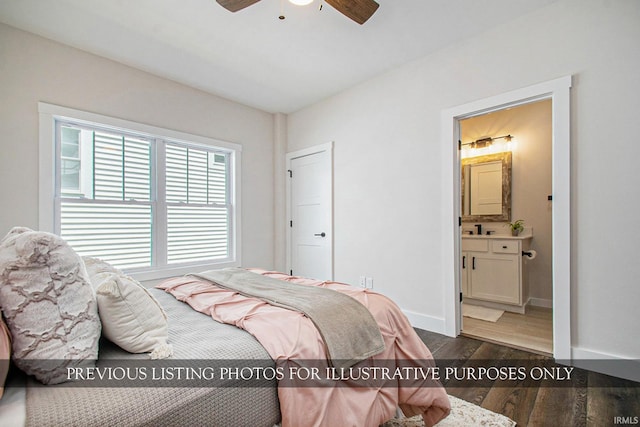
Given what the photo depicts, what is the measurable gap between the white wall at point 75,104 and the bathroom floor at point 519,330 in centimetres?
288

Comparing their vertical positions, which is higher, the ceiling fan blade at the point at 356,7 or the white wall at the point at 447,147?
the ceiling fan blade at the point at 356,7

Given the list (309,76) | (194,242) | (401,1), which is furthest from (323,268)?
(401,1)

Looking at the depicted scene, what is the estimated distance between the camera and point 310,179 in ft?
Answer: 14.1

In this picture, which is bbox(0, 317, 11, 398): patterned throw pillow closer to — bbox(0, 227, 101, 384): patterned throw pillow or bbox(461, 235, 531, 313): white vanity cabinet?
bbox(0, 227, 101, 384): patterned throw pillow

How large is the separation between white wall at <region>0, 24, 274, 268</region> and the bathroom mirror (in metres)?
3.14

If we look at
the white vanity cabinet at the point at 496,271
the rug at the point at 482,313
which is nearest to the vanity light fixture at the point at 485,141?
the white vanity cabinet at the point at 496,271

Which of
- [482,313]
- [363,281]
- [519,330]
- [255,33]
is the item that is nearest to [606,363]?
[519,330]

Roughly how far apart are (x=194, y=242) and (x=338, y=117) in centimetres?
242

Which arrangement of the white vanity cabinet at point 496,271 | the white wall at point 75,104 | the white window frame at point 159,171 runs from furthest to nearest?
the white vanity cabinet at point 496,271, the white window frame at point 159,171, the white wall at point 75,104

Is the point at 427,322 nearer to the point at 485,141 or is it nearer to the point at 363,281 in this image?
the point at 363,281

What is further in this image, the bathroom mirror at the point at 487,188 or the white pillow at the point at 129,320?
the bathroom mirror at the point at 487,188

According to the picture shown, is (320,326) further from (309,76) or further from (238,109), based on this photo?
(238,109)

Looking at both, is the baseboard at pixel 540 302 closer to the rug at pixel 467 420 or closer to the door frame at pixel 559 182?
the door frame at pixel 559 182

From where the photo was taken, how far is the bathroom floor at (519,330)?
2.67m
